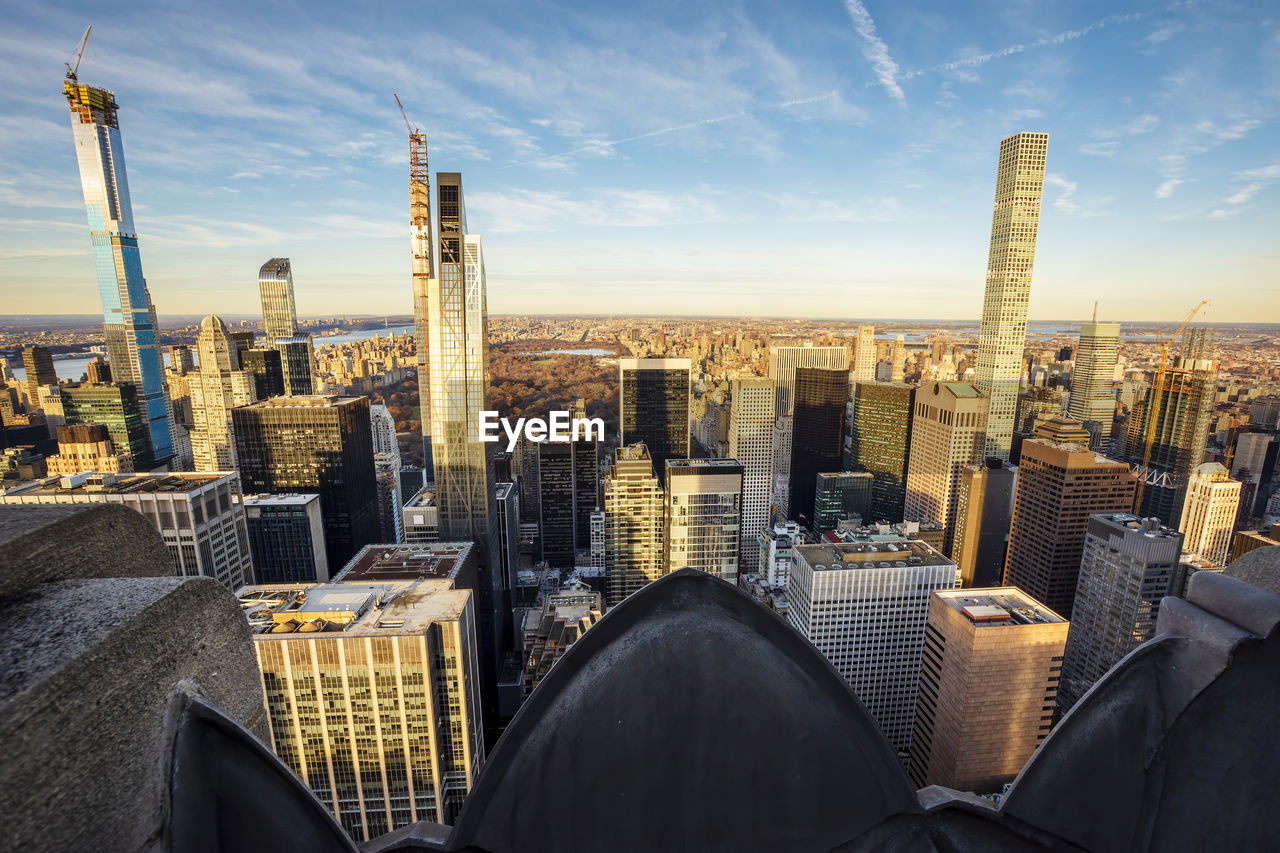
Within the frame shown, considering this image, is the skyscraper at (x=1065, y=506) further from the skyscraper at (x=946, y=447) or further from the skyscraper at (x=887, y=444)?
the skyscraper at (x=887, y=444)

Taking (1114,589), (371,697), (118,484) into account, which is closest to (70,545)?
(371,697)

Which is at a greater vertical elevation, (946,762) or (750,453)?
(750,453)

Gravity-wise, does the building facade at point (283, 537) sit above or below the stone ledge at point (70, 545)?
below

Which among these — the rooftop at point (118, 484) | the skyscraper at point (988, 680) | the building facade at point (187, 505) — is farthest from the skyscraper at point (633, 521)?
the rooftop at point (118, 484)

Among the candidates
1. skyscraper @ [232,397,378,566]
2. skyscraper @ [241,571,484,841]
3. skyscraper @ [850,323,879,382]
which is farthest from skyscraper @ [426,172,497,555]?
skyscraper @ [850,323,879,382]

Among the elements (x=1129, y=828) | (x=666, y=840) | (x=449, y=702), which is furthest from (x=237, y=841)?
(x=449, y=702)

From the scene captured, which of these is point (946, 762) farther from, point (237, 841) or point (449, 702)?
point (237, 841)
